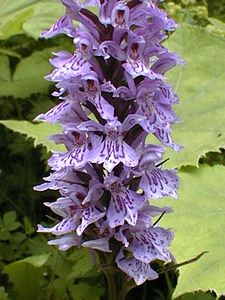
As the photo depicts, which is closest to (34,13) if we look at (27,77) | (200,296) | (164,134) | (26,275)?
(27,77)

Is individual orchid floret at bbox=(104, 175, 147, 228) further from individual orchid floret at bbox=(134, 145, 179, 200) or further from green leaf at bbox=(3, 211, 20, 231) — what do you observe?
green leaf at bbox=(3, 211, 20, 231)

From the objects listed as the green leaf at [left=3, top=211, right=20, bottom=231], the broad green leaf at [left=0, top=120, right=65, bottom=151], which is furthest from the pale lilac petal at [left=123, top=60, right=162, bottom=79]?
the green leaf at [left=3, top=211, right=20, bottom=231]

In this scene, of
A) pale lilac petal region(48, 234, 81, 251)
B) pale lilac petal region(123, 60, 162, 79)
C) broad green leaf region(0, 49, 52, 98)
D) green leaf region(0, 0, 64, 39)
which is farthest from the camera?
broad green leaf region(0, 49, 52, 98)

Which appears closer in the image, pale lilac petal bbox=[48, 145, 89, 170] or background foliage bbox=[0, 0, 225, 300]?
pale lilac petal bbox=[48, 145, 89, 170]

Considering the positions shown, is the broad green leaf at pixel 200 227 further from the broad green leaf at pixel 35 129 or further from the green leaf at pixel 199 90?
the broad green leaf at pixel 35 129

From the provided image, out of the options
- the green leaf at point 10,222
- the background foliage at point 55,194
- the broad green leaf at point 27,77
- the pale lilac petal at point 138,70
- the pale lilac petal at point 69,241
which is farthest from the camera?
the broad green leaf at point 27,77

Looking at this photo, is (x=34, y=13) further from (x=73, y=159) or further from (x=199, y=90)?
(x=73, y=159)

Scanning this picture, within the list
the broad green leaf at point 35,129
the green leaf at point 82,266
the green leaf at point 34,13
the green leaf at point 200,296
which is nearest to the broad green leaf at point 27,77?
the green leaf at point 34,13
